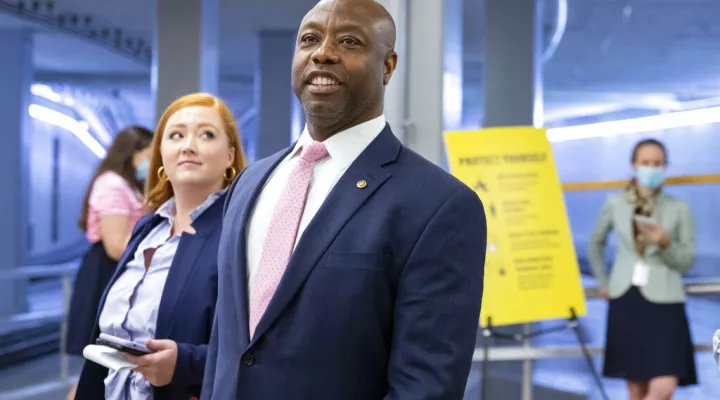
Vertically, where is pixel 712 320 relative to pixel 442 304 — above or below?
below

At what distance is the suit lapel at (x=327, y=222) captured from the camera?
1397 mm

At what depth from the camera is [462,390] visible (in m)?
1.40

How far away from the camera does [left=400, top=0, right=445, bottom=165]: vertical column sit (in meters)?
3.45

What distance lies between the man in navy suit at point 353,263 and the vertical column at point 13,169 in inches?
388

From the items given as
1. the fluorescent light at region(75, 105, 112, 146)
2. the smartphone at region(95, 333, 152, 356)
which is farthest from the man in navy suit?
the fluorescent light at region(75, 105, 112, 146)

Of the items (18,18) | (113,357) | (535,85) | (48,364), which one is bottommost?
(48,364)

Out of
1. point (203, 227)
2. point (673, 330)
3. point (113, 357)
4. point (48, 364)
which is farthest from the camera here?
point (48, 364)

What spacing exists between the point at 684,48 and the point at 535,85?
1.02 meters

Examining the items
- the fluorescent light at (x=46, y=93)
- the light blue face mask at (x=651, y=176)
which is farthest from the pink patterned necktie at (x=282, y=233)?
the fluorescent light at (x=46, y=93)

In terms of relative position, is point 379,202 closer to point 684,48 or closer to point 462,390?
point 462,390

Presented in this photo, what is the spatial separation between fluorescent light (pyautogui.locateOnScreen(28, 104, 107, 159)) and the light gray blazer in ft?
32.0

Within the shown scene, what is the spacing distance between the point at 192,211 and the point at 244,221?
0.67m

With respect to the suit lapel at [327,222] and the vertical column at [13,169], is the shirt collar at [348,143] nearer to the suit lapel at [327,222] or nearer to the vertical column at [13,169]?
the suit lapel at [327,222]

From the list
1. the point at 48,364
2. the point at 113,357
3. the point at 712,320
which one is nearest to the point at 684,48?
the point at 712,320
